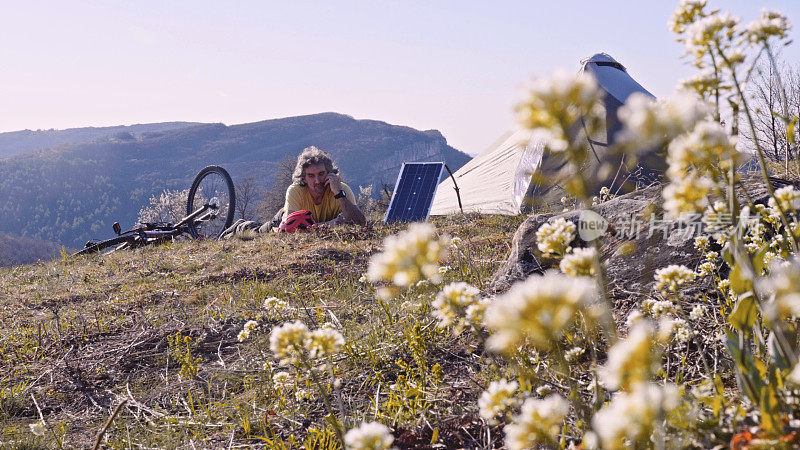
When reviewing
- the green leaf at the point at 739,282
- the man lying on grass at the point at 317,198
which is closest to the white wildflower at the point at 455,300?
the green leaf at the point at 739,282

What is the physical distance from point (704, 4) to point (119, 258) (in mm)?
8429

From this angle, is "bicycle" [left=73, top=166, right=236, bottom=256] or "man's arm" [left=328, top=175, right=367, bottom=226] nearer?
"man's arm" [left=328, top=175, right=367, bottom=226]

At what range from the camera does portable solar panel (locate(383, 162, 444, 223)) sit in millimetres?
9039

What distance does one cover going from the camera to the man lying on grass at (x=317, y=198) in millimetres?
7887

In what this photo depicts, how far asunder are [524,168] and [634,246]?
28.4 ft

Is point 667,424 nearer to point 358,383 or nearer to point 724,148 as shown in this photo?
point 724,148

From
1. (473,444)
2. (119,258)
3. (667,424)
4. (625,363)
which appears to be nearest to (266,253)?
(119,258)

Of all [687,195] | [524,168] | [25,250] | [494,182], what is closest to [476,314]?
[687,195]

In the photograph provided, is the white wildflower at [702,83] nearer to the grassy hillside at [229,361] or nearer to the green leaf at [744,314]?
the green leaf at [744,314]

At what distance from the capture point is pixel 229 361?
125 inches

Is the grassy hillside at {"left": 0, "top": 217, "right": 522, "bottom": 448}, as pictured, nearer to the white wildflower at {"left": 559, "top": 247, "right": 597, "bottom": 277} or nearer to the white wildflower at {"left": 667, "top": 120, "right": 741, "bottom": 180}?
the white wildflower at {"left": 559, "top": 247, "right": 597, "bottom": 277}

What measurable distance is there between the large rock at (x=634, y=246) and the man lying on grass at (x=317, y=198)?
4826mm

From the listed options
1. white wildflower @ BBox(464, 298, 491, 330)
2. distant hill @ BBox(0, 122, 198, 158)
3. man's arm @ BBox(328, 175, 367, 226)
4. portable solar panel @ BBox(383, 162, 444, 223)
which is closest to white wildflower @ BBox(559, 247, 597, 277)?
white wildflower @ BBox(464, 298, 491, 330)

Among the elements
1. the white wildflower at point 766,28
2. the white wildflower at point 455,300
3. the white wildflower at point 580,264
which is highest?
the white wildflower at point 766,28
